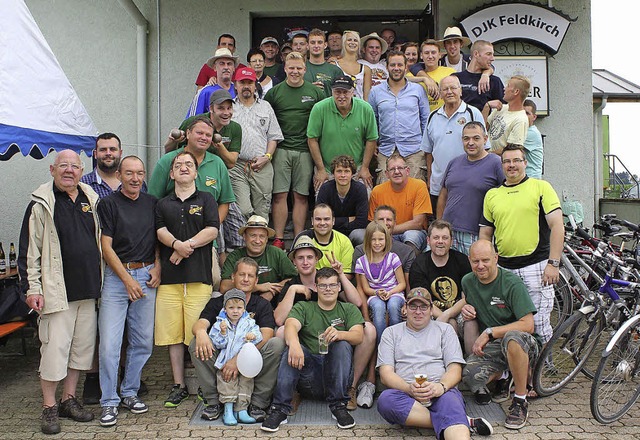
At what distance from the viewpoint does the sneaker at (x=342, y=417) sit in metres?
4.68

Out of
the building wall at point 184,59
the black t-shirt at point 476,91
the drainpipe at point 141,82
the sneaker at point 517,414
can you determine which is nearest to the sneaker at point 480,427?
the sneaker at point 517,414

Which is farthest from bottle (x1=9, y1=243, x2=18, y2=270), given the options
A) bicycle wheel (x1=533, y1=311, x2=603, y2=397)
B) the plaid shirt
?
bicycle wheel (x1=533, y1=311, x2=603, y2=397)

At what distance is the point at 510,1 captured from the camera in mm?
9320

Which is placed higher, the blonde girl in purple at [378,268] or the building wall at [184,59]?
the building wall at [184,59]

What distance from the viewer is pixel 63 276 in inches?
188

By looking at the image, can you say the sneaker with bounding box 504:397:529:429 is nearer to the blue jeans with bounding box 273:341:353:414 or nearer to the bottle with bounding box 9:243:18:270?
the blue jeans with bounding box 273:341:353:414

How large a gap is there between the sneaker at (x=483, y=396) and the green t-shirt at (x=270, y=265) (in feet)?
6.02

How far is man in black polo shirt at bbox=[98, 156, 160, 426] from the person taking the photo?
4.94 meters

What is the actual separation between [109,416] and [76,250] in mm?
1284

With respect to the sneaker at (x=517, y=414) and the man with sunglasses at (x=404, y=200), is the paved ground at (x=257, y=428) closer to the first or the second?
the sneaker at (x=517, y=414)

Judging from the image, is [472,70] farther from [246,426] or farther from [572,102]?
[246,426]

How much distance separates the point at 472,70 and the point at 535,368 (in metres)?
3.70

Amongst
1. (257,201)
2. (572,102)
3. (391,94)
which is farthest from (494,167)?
(572,102)

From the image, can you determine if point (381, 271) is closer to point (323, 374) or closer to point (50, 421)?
point (323, 374)
